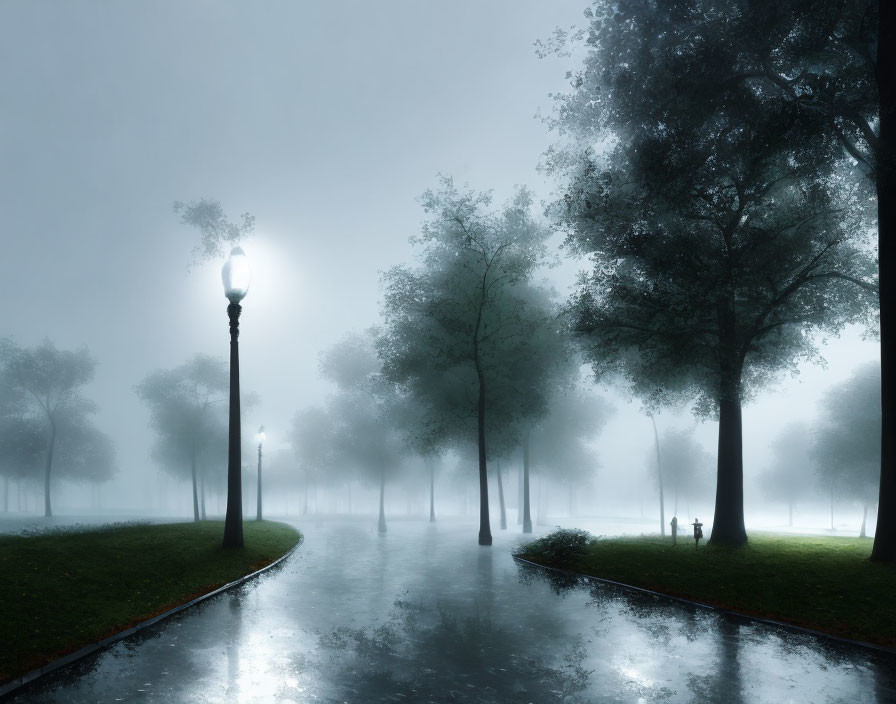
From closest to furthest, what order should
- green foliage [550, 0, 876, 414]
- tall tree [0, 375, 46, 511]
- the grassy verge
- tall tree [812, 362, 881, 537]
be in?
1. the grassy verge
2. green foliage [550, 0, 876, 414]
3. tall tree [812, 362, 881, 537]
4. tall tree [0, 375, 46, 511]

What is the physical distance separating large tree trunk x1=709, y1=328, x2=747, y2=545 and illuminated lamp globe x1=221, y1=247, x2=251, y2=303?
15526 millimetres

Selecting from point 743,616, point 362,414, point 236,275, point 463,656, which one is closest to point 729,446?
point 743,616

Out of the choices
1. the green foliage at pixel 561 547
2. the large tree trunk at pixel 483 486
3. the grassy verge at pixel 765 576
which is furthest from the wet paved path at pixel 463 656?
the large tree trunk at pixel 483 486

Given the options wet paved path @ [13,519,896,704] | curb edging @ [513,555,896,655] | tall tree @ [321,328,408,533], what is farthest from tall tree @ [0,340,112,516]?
curb edging @ [513,555,896,655]

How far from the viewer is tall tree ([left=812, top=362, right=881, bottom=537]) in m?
35.2

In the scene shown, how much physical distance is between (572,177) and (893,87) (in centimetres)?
1027

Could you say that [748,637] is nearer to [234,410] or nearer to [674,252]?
[674,252]

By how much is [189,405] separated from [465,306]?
34.6 m

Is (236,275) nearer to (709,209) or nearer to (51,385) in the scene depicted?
(709,209)

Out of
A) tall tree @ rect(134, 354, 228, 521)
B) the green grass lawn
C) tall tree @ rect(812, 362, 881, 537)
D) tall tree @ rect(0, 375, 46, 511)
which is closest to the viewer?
the green grass lawn

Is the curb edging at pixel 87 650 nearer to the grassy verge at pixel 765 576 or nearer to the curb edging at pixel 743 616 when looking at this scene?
the curb edging at pixel 743 616

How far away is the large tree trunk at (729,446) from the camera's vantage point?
62.0ft

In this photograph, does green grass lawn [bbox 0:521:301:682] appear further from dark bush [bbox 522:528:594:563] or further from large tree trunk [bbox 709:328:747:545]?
large tree trunk [bbox 709:328:747:545]

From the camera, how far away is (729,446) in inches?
777
